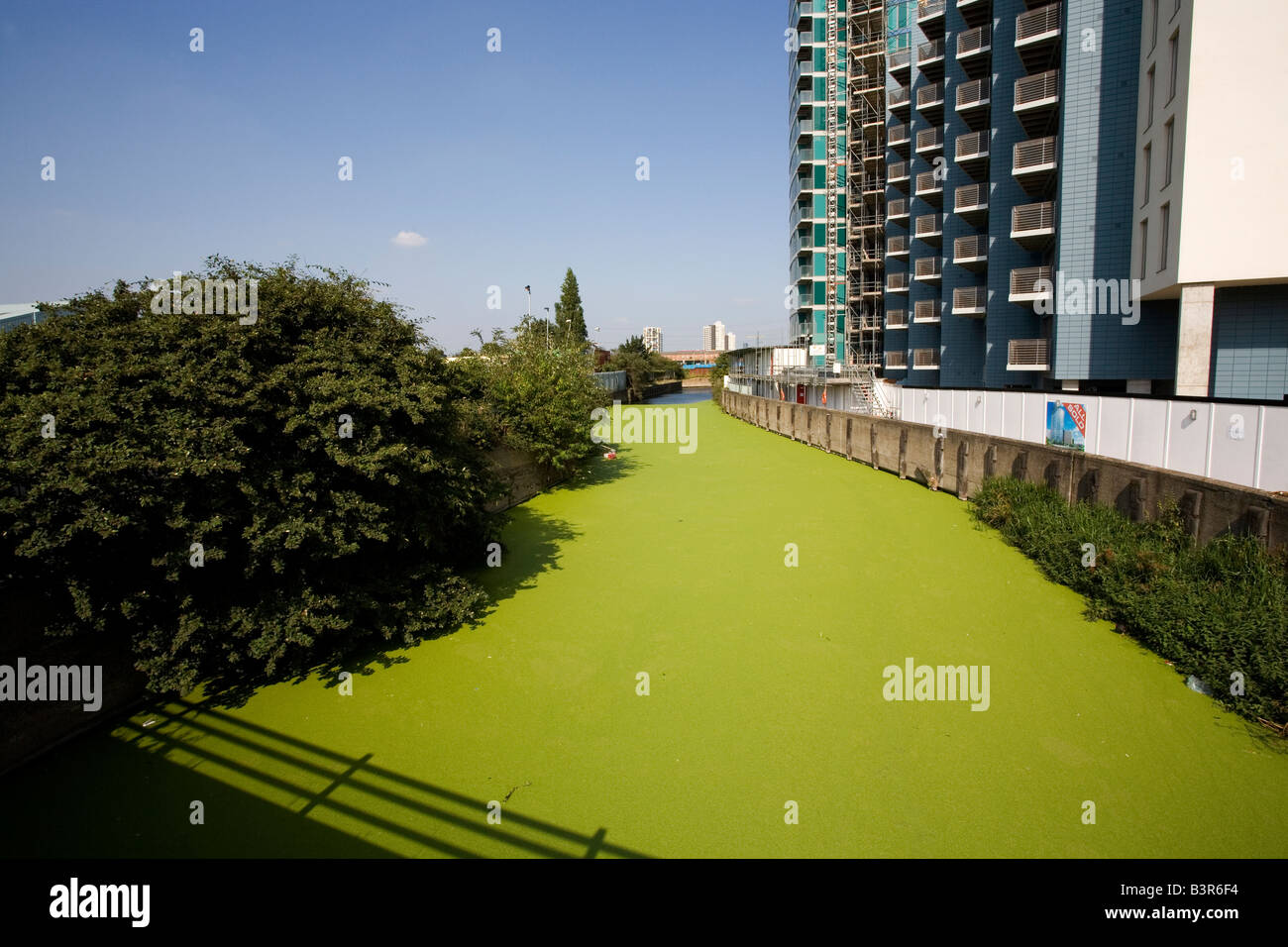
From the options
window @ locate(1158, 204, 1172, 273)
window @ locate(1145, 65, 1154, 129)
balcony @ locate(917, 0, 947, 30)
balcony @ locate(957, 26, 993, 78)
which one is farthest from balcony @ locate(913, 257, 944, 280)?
window @ locate(1158, 204, 1172, 273)

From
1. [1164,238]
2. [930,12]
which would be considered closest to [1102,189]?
[1164,238]

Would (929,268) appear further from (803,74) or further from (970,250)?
(803,74)

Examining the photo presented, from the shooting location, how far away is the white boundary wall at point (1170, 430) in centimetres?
981

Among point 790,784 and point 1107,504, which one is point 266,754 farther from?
point 1107,504

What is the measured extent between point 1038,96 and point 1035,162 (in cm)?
241

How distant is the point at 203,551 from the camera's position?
617 cm

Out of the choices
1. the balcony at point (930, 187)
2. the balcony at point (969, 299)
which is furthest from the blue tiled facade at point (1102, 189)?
the balcony at point (930, 187)

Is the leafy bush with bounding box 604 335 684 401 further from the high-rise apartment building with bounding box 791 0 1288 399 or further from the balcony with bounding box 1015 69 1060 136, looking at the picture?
the balcony with bounding box 1015 69 1060 136

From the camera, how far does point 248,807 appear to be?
17.3 feet

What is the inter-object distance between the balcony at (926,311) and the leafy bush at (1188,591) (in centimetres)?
2559

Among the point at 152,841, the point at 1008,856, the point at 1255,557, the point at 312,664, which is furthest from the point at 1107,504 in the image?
the point at 152,841

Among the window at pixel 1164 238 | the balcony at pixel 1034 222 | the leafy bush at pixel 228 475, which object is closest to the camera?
the leafy bush at pixel 228 475

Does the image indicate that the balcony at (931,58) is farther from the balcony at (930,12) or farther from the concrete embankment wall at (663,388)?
the concrete embankment wall at (663,388)
